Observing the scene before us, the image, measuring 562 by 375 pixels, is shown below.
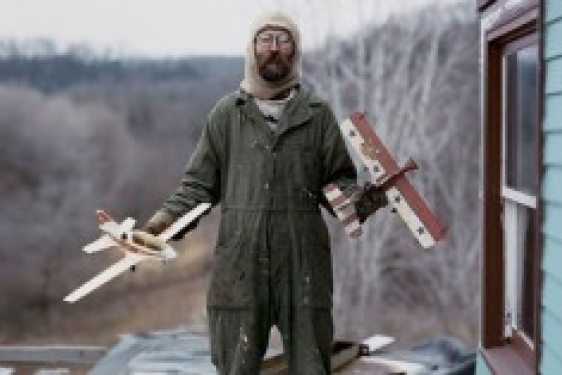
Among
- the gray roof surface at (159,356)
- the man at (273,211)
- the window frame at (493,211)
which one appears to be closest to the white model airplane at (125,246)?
the man at (273,211)

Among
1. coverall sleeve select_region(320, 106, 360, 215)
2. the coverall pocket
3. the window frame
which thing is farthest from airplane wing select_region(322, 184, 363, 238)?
the window frame

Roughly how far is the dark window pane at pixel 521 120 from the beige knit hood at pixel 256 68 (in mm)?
879

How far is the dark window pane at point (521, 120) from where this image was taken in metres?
3.37

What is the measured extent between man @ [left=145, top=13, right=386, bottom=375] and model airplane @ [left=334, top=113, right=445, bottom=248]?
0.08m

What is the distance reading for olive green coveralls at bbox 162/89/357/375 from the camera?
284cm

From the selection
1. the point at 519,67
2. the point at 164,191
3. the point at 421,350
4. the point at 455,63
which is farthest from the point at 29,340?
the point at 519,67

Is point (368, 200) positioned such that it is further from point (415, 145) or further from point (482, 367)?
point (415, 145)

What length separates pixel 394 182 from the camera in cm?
273

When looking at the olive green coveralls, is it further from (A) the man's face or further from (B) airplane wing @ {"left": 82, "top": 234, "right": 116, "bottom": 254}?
(B) airplane wing @ {"left": 82, "top": 234, "right": 116, "bottom": 254}

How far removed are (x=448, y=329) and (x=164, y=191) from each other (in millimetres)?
1959

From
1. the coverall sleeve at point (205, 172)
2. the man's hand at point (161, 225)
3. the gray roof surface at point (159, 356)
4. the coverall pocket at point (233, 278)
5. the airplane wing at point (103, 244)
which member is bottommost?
the gray roof surface at point (159, 356)

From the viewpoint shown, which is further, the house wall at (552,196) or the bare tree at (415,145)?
the bare tree at (415,145)

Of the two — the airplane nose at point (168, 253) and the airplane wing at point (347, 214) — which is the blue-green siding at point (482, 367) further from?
the airplane nose at point (168, 253)

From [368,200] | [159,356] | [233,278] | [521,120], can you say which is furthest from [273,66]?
[159,356]
